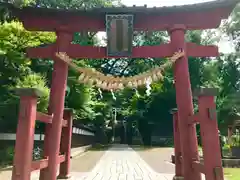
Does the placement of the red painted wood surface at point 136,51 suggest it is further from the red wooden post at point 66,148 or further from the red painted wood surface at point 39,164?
the red painted wood surface at point 39,164

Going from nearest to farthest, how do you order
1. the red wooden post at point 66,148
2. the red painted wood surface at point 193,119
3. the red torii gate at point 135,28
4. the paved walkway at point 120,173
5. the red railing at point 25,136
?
1. the red railing at point 25,136
2. the red painted wood surface at point 193,119
3. the red torii gate at point 135,28
4. the red wooden post at point 66,148
5. the paved walkway at point 120,173

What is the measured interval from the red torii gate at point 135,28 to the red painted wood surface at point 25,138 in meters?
1.15

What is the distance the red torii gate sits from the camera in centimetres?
542

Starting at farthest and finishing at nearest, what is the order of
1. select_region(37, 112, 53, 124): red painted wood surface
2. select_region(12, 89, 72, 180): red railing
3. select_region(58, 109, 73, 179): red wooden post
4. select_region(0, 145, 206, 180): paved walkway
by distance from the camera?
select_region(0, 145, 206, 180): paved walkway
select_region(58, 109, 73, 179): red wooden post
select_region(37, 112, 53, 124): red painted wood surface
select_region(12, 89, 72, 180): red railing

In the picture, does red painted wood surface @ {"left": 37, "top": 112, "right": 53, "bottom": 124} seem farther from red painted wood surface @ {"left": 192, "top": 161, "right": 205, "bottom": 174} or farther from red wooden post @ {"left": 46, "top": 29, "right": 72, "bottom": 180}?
red painted wood surface @ {"left": 192, "top": 161, "right": 205, "bottom": 174}

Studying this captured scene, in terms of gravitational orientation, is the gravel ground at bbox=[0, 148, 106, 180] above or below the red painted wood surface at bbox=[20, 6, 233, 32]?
below

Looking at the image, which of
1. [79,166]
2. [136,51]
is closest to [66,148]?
[136,51]

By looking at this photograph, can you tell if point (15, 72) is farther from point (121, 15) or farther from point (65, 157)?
point (121, 15)

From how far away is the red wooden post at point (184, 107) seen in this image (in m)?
5.14

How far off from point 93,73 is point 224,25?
2392 cm

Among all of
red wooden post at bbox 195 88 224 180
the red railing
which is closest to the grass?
red wooden post at bbox 195 88 224 180

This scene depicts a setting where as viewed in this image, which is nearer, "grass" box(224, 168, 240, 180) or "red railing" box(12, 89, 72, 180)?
"red railing" box(12, 89, 72, 180)

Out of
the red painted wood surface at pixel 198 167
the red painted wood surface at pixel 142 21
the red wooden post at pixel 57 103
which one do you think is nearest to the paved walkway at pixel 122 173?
the red wooden post at pixel 57 103

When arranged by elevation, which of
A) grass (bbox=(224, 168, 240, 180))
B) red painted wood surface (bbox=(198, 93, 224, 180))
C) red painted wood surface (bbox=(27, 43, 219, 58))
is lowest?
grass (bbox=(224, 168, 240, 180))
